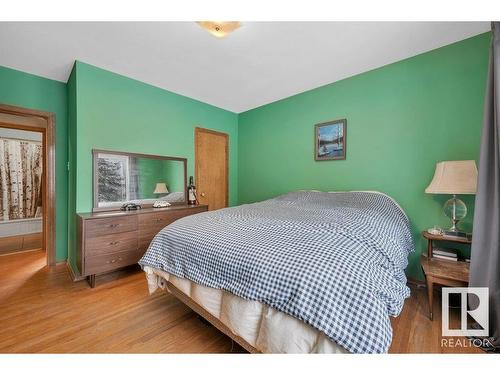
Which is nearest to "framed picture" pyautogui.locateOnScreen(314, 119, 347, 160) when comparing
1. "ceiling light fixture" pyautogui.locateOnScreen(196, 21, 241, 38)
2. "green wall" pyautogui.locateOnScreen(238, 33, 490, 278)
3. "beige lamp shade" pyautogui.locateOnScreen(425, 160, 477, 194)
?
"green wall" pyautogui.locateOnScreen(238, 33, 490, 278)

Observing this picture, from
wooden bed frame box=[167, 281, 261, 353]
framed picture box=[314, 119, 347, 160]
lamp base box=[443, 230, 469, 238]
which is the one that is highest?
framed picture box=[314, 119, 347, 160]

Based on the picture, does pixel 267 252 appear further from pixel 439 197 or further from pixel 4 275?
pixel 4 275

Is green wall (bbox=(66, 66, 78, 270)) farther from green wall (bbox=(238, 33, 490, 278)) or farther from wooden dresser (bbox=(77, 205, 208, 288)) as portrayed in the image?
green wall (bbox=(238, 33, 490, 278))

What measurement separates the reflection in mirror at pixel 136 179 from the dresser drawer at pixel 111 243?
489 mm

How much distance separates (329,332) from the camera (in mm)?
770

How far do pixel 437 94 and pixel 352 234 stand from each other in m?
1.92

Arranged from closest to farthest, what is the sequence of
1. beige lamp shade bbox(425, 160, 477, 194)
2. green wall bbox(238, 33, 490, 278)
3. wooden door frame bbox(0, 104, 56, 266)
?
1. beige lamp shade bbox(425, 160, 477, 194)
2. green wall bbox(238, 33, 490, 278)
3. wooden door frame bbox(0, 104, 56, 266)

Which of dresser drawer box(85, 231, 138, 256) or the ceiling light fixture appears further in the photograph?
dresser drawer box(85, 231, 138, 256)

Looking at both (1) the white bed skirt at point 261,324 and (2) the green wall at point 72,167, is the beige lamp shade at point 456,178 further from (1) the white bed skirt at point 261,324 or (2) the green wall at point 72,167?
(2) the green wall at point 72,167

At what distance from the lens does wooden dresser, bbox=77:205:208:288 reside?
2014mm

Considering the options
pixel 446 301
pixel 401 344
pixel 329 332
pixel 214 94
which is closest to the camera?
pixel 329 332

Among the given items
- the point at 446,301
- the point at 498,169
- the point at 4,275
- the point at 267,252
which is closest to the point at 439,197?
the point at 498,169

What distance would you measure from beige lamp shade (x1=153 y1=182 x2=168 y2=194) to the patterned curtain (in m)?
3.10

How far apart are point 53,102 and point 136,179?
141 cm
